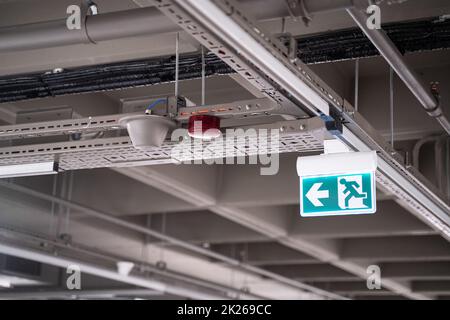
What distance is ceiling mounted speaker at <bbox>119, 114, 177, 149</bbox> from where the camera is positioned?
11.9 feet

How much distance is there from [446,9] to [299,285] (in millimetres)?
6999

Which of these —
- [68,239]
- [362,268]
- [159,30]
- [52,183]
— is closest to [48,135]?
[159,30]

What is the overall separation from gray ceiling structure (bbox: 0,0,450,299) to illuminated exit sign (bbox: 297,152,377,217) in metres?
0.38

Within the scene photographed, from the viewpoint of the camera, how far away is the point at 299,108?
3555 mm

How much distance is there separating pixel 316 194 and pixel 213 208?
312 cm

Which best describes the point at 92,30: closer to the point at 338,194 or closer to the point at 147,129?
the point at 147,129

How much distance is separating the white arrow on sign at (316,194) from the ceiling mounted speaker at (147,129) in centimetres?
79

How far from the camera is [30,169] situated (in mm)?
4105
